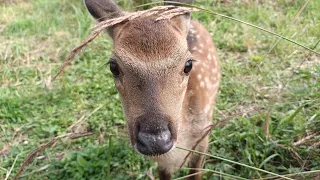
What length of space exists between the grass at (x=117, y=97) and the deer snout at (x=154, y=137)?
20cm

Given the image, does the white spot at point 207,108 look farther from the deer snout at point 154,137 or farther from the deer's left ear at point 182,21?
the deer snout at point 154,137

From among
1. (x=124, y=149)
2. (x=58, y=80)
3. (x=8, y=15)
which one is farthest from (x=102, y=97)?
(x=8, y=15)

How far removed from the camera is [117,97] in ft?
15.2

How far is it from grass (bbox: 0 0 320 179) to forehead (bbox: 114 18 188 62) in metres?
0.53

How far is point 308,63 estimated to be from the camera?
448 cm

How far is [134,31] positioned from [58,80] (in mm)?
2810

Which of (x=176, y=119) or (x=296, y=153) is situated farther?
(x=296, y=153)

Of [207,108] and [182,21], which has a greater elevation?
A: [182,21]

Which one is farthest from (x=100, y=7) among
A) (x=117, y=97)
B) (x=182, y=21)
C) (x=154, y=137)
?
(x=117, y=97)

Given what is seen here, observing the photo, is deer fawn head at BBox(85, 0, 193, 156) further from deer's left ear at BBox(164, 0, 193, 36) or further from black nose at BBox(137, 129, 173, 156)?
deer's left ear at BBox(164, 0, 193, 36)

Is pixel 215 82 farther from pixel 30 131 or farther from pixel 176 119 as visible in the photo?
pixel 30 131

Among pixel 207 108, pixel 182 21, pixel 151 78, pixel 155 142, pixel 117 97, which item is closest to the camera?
pixel 155 142

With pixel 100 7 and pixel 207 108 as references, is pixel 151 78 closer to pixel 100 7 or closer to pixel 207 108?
pixel 100 7

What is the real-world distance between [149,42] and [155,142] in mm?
655
